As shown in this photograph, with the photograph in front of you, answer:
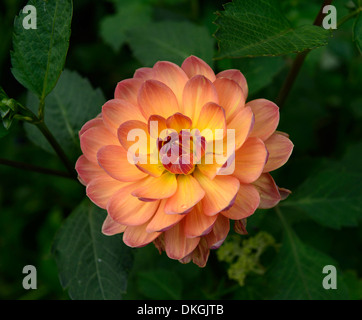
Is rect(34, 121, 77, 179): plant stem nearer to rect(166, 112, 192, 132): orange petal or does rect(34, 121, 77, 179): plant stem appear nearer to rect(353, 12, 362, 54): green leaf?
rect(166, 112, 192, 132): orange petal

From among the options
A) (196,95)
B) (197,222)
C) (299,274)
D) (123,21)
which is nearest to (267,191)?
(197,222)

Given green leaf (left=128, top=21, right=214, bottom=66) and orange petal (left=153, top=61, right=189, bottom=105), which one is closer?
orange petal (left=153, top=61, right=189, bottom=105)

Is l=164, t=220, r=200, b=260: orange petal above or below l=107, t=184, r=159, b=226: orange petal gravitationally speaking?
below

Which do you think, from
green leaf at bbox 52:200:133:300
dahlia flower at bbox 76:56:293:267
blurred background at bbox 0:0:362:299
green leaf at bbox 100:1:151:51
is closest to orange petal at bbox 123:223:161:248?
dahlia flower at bbox 76:56:293:267

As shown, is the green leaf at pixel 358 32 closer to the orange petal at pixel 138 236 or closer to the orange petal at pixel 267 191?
the orange petal at pixel 267 191

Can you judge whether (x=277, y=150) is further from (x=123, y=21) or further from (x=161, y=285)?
(x=123, y=21)
